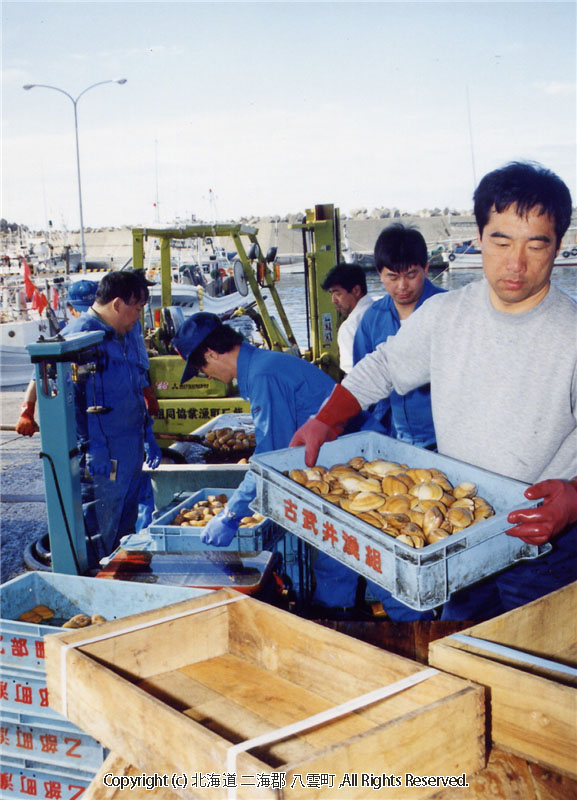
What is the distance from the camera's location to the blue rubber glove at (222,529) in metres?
3.15

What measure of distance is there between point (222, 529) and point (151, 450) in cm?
216

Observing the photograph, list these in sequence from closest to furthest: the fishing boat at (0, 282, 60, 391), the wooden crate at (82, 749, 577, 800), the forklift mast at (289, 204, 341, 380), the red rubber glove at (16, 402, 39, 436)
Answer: the wooden crate at (82, 749, 577, 800), the red rubber glove at (16, 402, 39, 436), the forklift mast at (289, 204, 341, 380), the fishing boat at (0, 282, 60, 391)

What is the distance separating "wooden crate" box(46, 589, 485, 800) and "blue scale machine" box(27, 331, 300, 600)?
42.4 inches

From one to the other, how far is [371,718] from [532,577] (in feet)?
3.07

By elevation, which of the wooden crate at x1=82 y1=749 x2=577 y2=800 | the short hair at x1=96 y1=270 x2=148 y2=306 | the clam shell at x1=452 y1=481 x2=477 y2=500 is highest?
the short hair at x1=96 y1=270 x2=148 y2=306

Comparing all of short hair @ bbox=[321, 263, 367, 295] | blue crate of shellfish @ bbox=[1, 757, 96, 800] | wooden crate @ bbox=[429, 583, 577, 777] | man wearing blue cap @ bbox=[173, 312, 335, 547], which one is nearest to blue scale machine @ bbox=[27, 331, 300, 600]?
man wearing blue cap @ bbox=[173, 312, 335, 547]

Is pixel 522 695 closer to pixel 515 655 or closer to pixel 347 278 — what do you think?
pixel 515 655

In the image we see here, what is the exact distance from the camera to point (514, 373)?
2.16m

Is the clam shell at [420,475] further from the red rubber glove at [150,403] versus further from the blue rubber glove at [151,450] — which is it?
the red rubber glove at [150,403]

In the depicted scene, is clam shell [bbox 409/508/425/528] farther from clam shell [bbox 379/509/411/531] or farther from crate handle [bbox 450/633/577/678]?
crate handle [bbox 450/633/577/678]

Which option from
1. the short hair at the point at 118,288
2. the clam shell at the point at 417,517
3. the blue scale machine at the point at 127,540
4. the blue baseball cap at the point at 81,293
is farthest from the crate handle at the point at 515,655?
the blue baseball cap at the point at 81,293

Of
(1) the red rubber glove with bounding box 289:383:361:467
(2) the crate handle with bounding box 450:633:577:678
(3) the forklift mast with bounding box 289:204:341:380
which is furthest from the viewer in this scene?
(3) the forklift mast with bounding box 289:204:341:380

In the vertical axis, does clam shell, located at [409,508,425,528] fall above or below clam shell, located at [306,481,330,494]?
below

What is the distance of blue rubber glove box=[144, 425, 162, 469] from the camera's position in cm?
514
